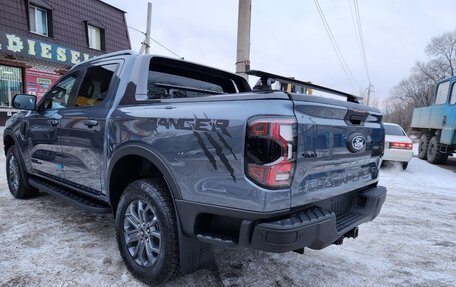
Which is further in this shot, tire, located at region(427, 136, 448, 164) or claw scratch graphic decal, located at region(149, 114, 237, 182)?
tire, located at region(427, 136, 448, 164)

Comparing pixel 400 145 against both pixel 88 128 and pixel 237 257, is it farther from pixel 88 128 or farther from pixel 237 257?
pixel 88 128

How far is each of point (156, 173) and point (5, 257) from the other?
5.43 ft

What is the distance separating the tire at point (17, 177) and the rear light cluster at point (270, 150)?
3.99 m

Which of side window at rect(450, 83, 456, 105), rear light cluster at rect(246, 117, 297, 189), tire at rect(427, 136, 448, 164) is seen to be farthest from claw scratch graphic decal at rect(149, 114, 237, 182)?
tire at rect(427, 136, 448, 164)

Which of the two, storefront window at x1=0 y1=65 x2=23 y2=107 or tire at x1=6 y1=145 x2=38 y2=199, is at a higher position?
storefront window at x1=0 y1=65 x2=23 y2=107

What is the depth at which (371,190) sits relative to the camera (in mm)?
2889

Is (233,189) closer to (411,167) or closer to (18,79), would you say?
(411,167)

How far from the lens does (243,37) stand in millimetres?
6531

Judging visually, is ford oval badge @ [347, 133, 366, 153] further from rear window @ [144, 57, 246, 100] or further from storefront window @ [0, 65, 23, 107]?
storefront window @ [0, 65, 23, 107]

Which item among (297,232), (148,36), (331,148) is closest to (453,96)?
(331,148)

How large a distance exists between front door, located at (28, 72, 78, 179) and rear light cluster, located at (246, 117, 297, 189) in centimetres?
263

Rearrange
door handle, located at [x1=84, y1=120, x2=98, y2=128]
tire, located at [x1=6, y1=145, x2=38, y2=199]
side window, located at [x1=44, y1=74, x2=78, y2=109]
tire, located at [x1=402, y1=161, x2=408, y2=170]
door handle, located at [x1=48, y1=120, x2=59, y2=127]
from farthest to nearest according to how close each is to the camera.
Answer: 1. tire, located at [x1=402, y1=161, x2=408, y2=170]
2. tire, located at [x1=6, y1=145, x2=38, y2=199]
3. side window, located at [x1=44, y1=74, x2=78, y2=109]
4. door handle, located at [x1=48, y1=120, x2=59, y2=127]
5. door handle, located at [x1=84, y1=120, x2=98, y2=128]

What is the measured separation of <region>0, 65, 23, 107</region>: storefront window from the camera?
14602mm

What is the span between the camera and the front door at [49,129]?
3688 millimetres
